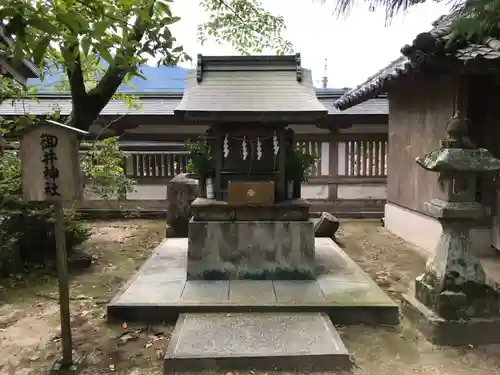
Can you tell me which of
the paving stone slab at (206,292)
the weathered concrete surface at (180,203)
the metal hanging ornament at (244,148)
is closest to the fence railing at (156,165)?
the weathered concrete surface at (180,203)

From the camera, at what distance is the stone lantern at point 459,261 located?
4.53 m

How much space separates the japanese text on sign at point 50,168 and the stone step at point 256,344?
1.98 meters

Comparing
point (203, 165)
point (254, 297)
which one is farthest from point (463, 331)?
point (203, 165)

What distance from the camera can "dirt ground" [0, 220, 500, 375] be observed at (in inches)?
164

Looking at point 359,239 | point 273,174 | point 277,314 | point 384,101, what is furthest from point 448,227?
point 384,101

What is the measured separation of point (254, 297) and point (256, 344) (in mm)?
1224

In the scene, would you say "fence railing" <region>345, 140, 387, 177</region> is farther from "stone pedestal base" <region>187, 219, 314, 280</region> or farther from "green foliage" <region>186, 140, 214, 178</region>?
"stone pedestal base" <region>187, 219, 314, 280</region>

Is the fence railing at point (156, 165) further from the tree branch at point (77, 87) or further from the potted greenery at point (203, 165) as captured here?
the potted greenery at point (203, 165)

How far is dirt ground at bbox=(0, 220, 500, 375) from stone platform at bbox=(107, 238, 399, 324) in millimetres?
199

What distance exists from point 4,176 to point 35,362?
420 cm

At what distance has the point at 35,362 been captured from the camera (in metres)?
4.27

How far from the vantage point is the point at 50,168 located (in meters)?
4.06

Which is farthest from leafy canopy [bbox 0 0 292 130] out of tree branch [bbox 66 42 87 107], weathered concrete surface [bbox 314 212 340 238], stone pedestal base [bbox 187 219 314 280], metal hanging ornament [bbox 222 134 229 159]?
weathered concrete surface [bbox 314 212 340 238]

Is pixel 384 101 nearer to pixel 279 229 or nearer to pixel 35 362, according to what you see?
pixel 279 229
